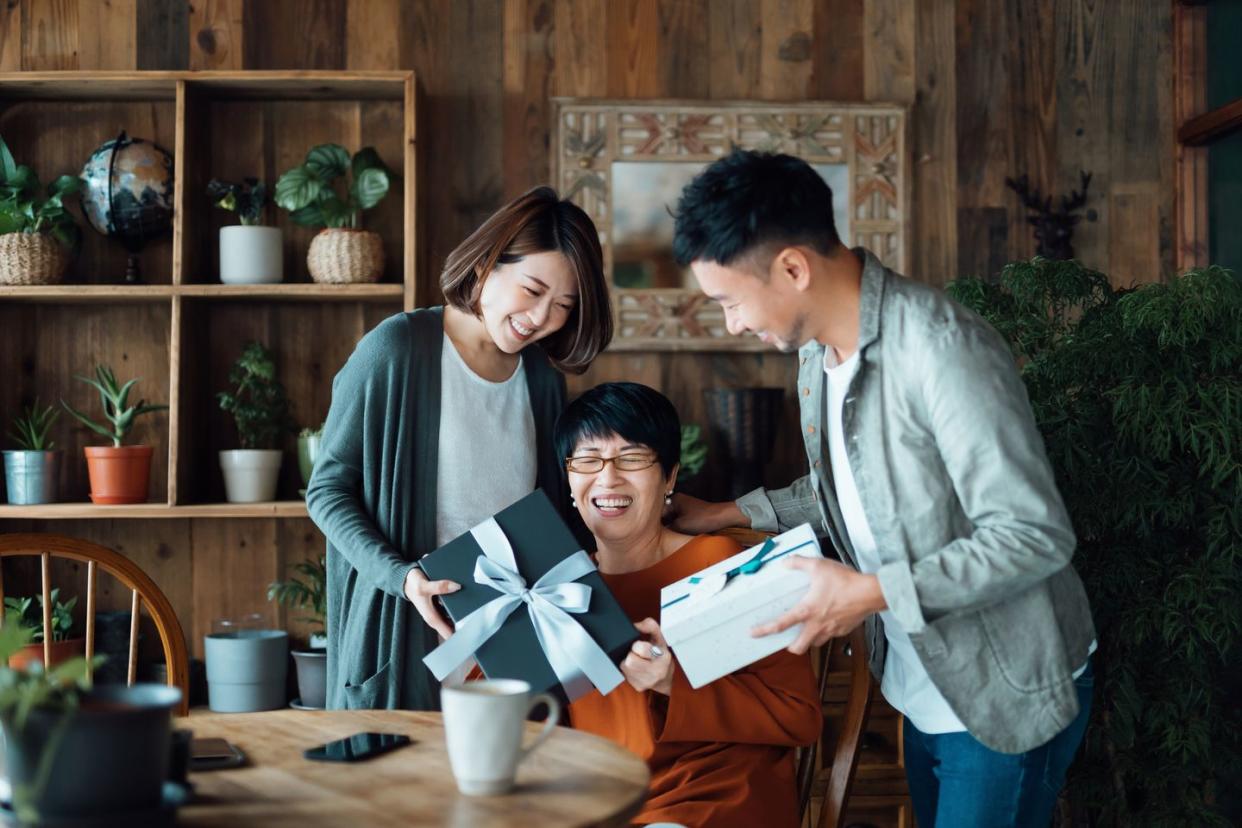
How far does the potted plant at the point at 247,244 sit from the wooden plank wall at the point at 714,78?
0.38m

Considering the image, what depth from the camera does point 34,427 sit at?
9.59 ft

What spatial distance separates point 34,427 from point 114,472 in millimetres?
278

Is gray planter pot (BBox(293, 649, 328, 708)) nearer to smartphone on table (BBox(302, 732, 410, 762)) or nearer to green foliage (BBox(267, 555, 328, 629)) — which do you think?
green foliage (BBox(267, 555, 328, 629))

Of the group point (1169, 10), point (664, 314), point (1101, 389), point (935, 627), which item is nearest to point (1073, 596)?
point (935, 627)

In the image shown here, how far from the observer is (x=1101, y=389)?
2160 mm

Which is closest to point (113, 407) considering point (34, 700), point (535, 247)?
point (535, 247)

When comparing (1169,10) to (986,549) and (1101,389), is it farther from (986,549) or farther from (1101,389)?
(986,549)

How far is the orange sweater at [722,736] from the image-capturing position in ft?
5.06

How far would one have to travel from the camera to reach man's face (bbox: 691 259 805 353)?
4.45ft

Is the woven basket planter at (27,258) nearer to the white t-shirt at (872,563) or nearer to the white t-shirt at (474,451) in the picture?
the white t-shirt at (474,451)

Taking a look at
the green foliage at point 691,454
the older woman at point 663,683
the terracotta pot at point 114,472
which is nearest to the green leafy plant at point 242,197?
the terracotta pot at point 114,472

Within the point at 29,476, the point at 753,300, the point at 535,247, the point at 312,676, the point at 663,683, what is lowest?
the point at 312,676

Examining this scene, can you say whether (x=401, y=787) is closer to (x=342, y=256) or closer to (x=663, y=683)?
(x=663, y=683)

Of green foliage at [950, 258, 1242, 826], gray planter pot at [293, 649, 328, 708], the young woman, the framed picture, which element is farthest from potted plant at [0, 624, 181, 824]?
the framed picture
